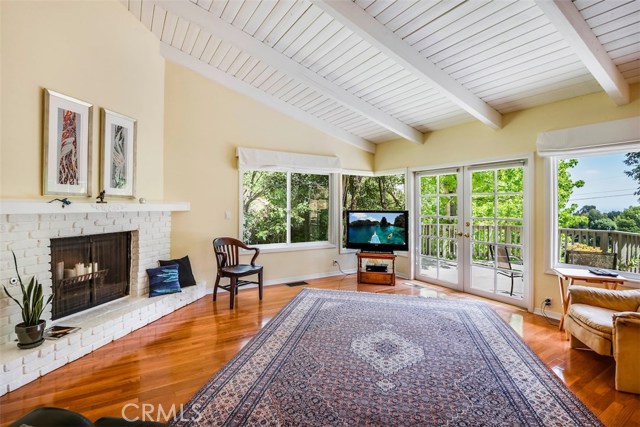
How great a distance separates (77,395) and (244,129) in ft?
11.5

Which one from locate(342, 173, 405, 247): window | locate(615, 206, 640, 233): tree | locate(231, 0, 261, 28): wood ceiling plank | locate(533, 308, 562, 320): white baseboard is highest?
locate(231, 0, 261, 28): wood ceiling plank

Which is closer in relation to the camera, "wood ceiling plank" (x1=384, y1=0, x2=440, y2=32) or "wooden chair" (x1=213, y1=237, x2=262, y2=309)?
"wood ceiling plank" (x1=384, y1=0, x2=440, y2=32)

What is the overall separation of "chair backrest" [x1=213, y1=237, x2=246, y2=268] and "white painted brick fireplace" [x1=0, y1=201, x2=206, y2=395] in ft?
2.10

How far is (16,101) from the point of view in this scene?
2125 mm

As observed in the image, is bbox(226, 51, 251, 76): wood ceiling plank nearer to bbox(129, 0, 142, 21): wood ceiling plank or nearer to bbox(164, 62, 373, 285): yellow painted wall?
bbox(164, 62, 373, 285): yellow painted wall

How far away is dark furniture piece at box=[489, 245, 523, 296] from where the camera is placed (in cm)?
368

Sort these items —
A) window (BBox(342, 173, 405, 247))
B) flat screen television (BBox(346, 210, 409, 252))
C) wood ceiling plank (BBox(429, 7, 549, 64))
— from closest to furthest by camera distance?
wood ceiling plank (BBox(429, 7, 549, 64))
flat screen television (BBox(346, 210, 409, 252))
window (BBox(342, 173, 405, 247))

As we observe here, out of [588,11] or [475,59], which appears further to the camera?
[475,59]

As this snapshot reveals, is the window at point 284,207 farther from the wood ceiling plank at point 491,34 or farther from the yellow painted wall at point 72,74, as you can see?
the wood ceiling plank at point 491,34

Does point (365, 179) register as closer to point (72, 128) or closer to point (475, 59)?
point (475, 59)

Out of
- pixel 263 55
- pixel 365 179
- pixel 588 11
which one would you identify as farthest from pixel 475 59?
pixel 365 179

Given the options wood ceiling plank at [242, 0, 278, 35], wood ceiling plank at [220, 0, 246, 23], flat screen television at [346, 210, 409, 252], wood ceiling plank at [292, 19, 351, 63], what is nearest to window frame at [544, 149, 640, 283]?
flat screen television at [346, 210, 409, 252]

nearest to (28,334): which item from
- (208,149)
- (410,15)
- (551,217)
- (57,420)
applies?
(57,420)

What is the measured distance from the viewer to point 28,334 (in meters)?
2.03
